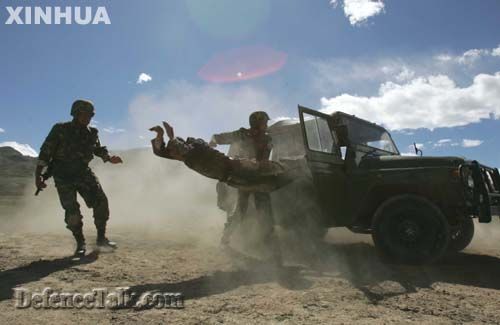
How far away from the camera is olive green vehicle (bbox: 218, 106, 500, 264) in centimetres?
483

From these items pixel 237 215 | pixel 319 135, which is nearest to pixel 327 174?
pixel 319 135

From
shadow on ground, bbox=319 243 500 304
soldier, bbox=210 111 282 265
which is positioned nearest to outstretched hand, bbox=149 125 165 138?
soldier, bbox=210 111 282 265

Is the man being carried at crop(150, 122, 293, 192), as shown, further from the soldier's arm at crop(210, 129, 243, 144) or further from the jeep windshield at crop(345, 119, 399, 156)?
the jeep windshield at crop(345, 119, 399, 156)

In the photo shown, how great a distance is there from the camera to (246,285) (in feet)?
12.7

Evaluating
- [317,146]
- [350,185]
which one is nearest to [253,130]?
[317,146]

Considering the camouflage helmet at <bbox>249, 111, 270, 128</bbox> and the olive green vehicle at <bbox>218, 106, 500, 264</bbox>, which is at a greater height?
the camouflage helmet at <bbox>249, 111, 270, 128</bbox>

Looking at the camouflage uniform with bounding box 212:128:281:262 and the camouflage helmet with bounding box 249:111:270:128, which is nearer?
the camouflage uniform with bounding box 212:128:281:262

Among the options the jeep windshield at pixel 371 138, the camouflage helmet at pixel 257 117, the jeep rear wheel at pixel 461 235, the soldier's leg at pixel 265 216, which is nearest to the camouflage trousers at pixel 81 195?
the soldier's leg at pixel 265 216

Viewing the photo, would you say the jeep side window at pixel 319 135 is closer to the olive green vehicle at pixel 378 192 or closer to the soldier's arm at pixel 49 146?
the olive green vehicle at pixel 378 192

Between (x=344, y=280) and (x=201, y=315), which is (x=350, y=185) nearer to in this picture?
(x=344, y=280)

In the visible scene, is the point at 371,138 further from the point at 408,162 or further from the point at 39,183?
the point at 39,183

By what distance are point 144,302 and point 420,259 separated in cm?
338

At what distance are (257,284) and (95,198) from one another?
285cm

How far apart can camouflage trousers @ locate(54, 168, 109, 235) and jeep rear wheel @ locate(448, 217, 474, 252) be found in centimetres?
530
